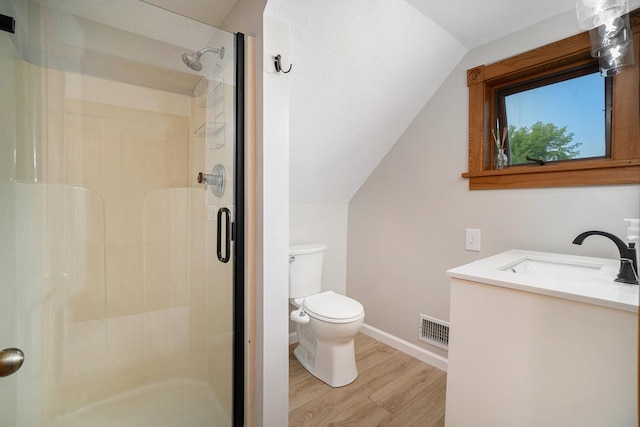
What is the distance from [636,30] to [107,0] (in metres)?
2.43

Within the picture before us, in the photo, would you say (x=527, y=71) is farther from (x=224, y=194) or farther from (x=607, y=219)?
→ (x=224, y=194)

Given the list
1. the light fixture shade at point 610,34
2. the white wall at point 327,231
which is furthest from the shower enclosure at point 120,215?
the light fixture shade at point 610,34

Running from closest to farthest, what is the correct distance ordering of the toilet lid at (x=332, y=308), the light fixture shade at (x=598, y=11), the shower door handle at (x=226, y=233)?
1. the light fixture shade at (x=598, y=11)
2. the shower door handle at (x=226, y=233)
3. the toilet lid at (x=332, y=308)

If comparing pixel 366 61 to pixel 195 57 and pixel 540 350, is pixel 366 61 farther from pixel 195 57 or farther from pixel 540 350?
pixel 540 350

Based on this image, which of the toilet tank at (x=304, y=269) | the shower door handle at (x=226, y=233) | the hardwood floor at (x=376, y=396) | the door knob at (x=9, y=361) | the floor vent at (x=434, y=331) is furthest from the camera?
the toilet tank at (x=304, y=269)

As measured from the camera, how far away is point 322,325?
1605mm

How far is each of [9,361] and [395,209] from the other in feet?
6.66

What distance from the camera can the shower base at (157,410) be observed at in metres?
1.30

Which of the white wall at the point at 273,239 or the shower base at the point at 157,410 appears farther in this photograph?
the shower base at the point at 157,410

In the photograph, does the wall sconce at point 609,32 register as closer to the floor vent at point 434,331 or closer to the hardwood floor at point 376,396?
the floor vent at point 434,331

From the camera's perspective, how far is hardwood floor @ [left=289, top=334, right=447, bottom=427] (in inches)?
54.9

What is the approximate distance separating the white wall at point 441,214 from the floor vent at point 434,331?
0.04 meters

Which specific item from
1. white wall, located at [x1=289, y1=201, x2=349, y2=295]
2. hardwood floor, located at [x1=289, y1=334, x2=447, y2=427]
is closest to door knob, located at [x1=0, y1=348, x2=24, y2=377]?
hardwood floor, located at [x1=289, y1=334, x2=447, y2=427]

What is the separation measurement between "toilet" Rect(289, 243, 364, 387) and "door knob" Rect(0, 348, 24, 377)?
49.2 inches
